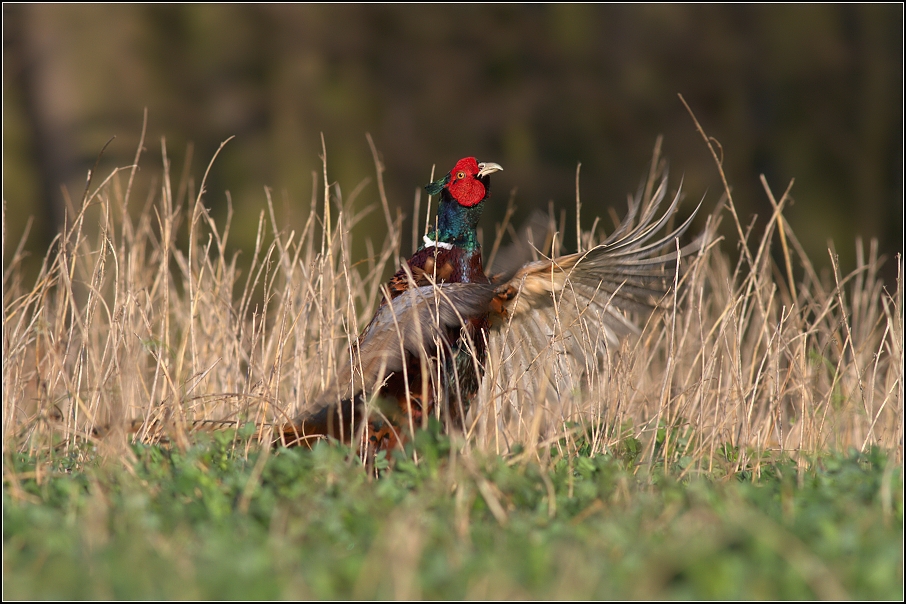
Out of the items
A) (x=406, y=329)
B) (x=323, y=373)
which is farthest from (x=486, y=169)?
(x=323, y=373)

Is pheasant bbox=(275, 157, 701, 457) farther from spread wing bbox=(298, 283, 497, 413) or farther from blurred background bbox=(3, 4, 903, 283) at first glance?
blurred background bbox=(3, 4, 903, 283)

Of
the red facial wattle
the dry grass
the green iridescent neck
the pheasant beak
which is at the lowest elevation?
the dry grass

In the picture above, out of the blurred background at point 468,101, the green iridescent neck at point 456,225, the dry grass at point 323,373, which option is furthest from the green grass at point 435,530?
the blurred background at point 468,101

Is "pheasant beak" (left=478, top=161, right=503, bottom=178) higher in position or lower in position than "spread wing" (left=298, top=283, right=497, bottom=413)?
higher

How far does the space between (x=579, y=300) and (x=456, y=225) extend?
551 millimetres

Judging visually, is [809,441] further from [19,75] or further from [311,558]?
[19,75]

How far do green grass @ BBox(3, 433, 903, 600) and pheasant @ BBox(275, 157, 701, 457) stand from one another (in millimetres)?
276

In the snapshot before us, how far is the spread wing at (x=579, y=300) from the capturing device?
303 centimetres

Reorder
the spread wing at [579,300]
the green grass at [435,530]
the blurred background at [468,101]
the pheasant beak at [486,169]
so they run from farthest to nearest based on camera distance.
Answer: the blurred background at [468,101] < the pheasant beak at [486,169] < the spread wing at [579,300] < the green grass at [435,530]

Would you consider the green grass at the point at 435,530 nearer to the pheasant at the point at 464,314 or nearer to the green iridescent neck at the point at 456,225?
the pheasant at the point at 464,314

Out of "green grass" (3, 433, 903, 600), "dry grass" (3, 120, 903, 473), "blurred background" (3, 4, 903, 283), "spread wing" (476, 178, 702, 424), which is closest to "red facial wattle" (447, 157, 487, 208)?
"dry grass" (3, 120, 903, 473)

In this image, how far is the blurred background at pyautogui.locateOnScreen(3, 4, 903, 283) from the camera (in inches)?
308

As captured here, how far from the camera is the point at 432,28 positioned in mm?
8508

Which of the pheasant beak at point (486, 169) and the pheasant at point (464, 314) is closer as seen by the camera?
the pheasant at point (464, 314)
